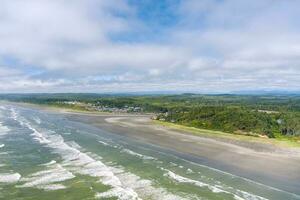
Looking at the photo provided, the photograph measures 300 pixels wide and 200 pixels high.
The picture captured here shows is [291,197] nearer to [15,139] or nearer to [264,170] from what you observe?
[264,170]

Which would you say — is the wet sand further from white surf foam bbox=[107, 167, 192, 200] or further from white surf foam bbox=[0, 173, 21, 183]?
white surf foam bbox=[0, 173, 21, 183]

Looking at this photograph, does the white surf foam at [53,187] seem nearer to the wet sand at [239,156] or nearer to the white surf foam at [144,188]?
the white surf foam at [144,188]

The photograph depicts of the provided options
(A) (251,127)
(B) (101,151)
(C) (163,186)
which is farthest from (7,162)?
(A) (251,127)

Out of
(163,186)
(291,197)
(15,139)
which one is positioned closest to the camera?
(291,197)

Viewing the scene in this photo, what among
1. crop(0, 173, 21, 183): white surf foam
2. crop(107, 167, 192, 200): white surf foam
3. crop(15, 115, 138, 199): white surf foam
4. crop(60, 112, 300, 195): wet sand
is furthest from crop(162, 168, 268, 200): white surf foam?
crop(0, 173, 21, 183): white surf foam

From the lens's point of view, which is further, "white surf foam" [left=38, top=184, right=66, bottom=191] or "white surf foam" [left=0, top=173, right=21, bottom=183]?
"white surf foam" [left=0, top=173, right=21, bottom=183]
